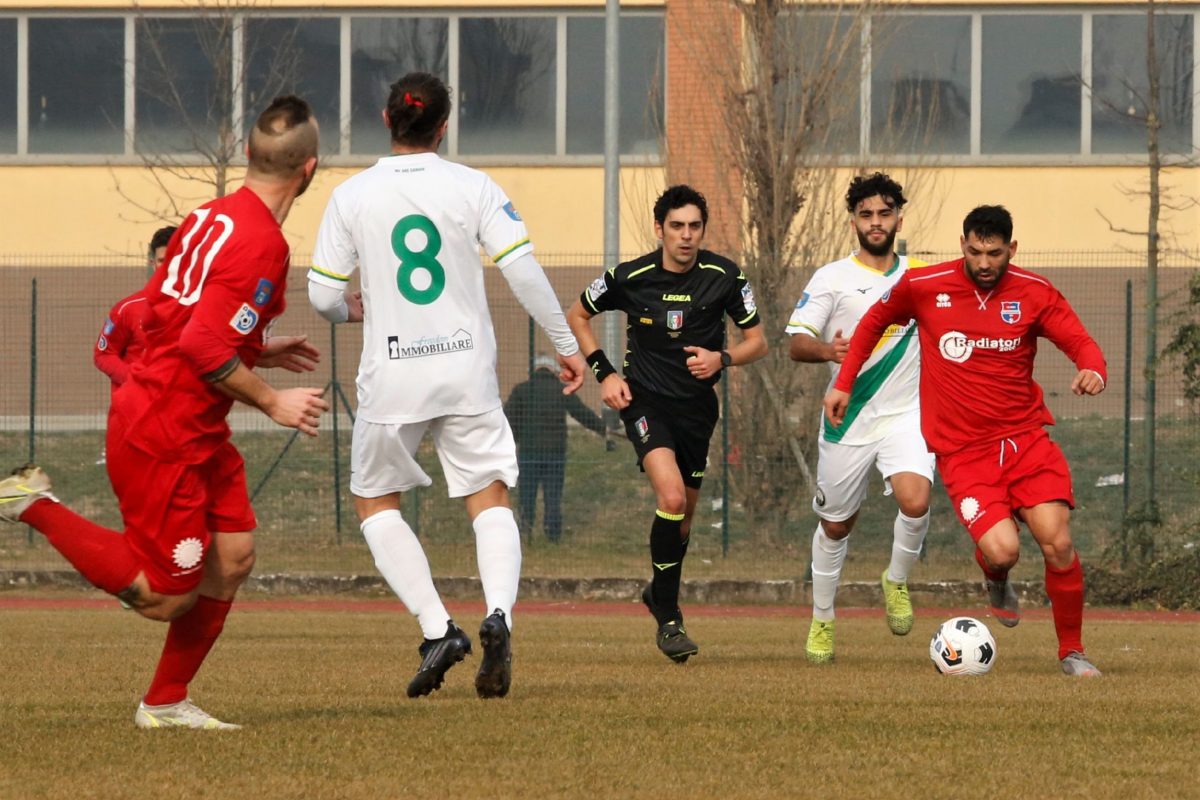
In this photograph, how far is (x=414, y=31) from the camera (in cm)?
2744

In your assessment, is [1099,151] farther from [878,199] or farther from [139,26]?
[878,199]

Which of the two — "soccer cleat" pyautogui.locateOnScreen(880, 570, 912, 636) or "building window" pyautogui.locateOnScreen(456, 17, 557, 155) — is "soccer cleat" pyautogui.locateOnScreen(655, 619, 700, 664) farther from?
"building window" pyautogui.locateOnScreen(456, 17, 557, 155)

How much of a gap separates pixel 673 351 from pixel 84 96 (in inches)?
785

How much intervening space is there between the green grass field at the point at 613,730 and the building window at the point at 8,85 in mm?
19438

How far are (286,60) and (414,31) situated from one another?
6.41 feet

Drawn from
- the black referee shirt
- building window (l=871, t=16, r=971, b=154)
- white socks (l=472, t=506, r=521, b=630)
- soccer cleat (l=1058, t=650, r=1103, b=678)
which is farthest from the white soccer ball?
building window (l=871, t=16, r=971, b=154)

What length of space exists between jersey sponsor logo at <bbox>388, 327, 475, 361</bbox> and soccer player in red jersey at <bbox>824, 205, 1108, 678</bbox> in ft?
8.82

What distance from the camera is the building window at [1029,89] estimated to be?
88.4 ft

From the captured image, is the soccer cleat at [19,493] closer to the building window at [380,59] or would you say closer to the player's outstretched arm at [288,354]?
the player's outstretched arm at [288,354]

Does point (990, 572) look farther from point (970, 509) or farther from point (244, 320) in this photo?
point (244, 320)

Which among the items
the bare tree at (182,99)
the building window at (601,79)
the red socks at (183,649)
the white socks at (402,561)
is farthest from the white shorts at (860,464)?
the bare tree at (182,99)

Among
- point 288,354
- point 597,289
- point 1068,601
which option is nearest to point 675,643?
point 1068,601

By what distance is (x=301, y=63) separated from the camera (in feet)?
89.7

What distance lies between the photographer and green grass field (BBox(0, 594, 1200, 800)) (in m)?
4.98
